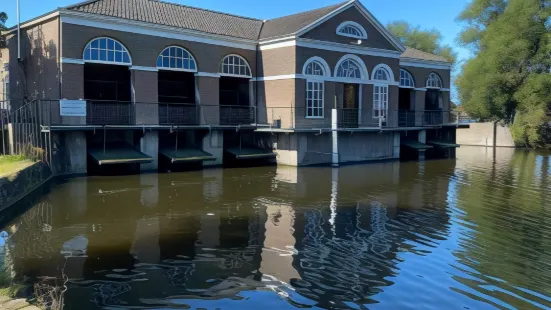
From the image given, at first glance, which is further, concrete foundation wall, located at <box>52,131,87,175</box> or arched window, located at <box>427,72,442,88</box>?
arched window, located at <box>427,72,442,88</box>

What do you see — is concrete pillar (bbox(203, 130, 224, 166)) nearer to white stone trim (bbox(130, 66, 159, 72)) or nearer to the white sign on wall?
white stone trim (bbox(130, 66, 159, 72))

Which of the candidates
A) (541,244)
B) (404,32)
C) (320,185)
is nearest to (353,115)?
(320,185)

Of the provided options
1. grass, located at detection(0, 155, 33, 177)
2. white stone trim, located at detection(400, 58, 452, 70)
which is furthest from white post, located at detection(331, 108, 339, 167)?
grass, located at detection(0, 155, 33, 177)

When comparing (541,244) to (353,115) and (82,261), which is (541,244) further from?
(353,115)

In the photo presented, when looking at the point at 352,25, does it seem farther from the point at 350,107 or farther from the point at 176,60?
the point at 176,60

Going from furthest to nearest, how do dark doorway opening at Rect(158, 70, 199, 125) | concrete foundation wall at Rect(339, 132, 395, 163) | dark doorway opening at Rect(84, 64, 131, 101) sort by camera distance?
concrete foundation wall at Rect(339, 132, 395, 163) → dark doorway opening at Rect(84, 64, 131, 101) → dark doorway opening at Rect(158, 70, 199, 125)

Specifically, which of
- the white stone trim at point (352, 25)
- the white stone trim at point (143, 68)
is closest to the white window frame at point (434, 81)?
the white stone trim at point (352, 25)

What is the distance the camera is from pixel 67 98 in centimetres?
1914

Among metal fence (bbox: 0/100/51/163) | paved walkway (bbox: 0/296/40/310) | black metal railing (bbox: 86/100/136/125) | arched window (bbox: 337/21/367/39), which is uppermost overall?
arched window (bbox: 337/21/367/39)

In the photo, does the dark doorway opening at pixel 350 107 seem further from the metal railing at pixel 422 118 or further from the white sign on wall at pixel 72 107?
the white sign on wall at pixel 72 107

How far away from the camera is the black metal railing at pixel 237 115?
78.8ft

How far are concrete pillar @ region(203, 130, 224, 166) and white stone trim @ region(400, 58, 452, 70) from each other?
14.4 meters

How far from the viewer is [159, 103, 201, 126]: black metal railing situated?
2195 centimetres

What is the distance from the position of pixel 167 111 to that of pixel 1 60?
1187cm
